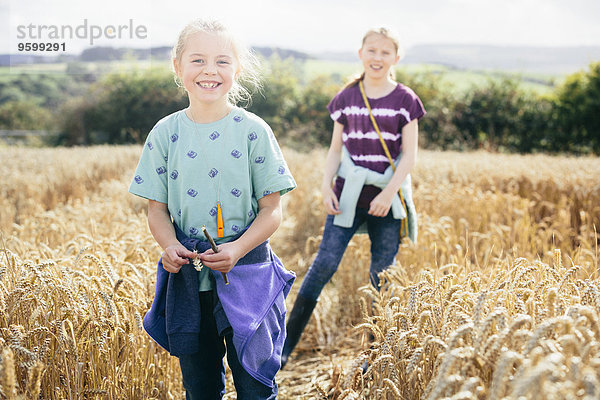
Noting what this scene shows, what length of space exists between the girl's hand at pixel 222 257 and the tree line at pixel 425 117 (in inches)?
474

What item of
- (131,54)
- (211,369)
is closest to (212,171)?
(211,369)

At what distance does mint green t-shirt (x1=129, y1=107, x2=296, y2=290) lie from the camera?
5.80 feet

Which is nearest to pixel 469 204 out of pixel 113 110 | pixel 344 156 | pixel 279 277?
pixel 344 156

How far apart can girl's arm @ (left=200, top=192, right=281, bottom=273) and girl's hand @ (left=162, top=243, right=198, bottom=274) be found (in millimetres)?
64

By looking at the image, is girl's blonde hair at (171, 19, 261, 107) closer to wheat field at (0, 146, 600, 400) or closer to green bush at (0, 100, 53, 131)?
wheat field at (0, 146, 600, 400)

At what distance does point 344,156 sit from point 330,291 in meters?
1.76

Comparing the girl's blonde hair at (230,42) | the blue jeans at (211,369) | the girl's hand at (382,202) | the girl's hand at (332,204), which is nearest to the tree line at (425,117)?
the girl's hand at (332,204)

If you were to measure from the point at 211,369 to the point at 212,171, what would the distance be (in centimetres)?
80

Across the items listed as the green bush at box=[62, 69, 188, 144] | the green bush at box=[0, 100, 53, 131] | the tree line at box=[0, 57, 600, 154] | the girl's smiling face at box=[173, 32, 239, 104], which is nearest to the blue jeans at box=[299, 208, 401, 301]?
the girl's smiling face at box=[173, 32, 239, 104]

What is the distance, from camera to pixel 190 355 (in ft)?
5.95

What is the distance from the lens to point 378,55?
271 cm

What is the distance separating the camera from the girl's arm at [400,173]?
2633mm

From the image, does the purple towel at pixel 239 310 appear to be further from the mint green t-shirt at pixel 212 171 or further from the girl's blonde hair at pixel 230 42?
the girl's blonde hair at pixel 230 42

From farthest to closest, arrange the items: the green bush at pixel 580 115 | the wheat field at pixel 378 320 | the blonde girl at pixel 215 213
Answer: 1. the green bush at pixel 580 115
2. the blonde girl at pixel 215 213
3. the wheat field at pixel 378 320
